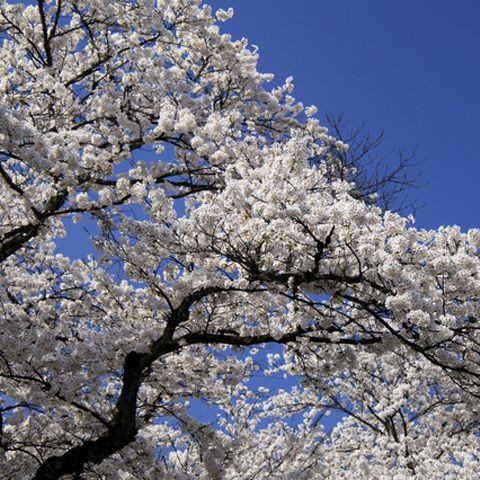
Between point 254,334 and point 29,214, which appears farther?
point 29,214

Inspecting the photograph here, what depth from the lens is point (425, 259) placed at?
174 inches

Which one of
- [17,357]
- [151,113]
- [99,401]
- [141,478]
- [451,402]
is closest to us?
[17,357]

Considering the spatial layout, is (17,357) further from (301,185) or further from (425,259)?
(425,259)

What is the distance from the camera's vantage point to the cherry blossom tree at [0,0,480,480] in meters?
4.74

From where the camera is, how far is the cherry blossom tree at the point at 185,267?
15.6ft

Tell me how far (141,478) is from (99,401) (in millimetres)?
1484

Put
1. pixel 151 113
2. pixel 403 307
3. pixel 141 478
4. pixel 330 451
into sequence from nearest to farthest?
Answer: pixel 403 307 < pixel 141 478 < pixel 151 113 < pixel 330 451

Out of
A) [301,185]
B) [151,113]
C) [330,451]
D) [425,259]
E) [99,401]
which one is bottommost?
[99,401]

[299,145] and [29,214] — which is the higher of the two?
[299,145]

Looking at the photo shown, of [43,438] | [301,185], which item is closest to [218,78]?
[301,185]

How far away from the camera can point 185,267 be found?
6191 millimetres

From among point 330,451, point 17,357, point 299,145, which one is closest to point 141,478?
point 17,357

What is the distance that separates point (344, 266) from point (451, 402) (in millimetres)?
8400

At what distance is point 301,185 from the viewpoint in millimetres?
5047
